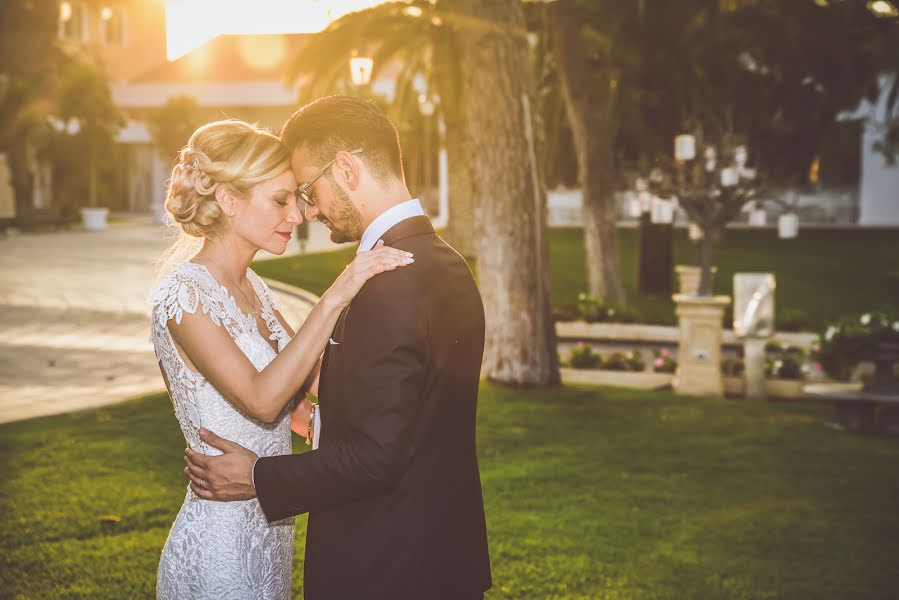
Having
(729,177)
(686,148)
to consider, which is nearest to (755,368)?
(729,177)

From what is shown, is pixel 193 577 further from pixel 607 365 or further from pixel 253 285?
pixel 607 365

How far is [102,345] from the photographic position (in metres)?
14.8

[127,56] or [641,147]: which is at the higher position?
[127,56]

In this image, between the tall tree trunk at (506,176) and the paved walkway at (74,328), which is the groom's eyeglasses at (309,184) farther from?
the tall tree trunk at (506,176)

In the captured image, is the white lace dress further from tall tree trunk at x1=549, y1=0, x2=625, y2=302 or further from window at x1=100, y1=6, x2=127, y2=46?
window at x1=100, y1=6, x2=127, y2=46

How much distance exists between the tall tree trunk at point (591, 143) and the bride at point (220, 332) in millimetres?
15751

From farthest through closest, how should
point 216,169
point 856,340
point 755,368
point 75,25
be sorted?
1. point 75,25
2. point 755,368
3. point 856,340
4. point 216,169

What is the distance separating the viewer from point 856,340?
1103cm

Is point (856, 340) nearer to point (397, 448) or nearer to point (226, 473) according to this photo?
point (226, 473)

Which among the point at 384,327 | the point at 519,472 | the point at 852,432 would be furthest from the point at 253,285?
the point at 852,432

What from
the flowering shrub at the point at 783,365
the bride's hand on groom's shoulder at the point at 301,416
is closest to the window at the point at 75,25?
the flowering shrub at the point at 783,365

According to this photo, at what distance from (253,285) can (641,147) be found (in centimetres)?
2696

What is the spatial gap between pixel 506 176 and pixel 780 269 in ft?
63.1

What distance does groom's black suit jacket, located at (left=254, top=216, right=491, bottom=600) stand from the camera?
8.55ft
